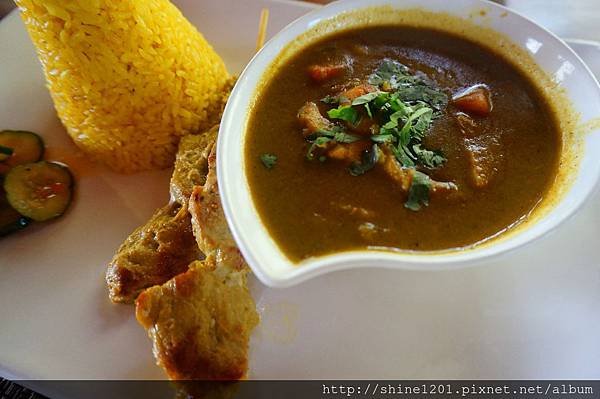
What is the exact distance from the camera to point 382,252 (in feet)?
5.87

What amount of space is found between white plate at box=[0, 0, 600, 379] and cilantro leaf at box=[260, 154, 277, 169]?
0.54 m

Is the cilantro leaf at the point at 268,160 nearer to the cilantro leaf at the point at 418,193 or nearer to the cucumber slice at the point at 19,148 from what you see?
the cilantro leaf at the point at 418,193

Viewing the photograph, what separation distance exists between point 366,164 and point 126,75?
1.36 metres

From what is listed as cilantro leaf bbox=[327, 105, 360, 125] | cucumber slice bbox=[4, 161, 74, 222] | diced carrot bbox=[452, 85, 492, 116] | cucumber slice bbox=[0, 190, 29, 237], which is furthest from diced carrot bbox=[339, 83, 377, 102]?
cucumber slice bbox=[0, 190, 29, 237]

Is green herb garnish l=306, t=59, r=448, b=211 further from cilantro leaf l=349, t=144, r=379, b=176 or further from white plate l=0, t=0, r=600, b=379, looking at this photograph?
white plate l=0, t=0, r=600, b=379

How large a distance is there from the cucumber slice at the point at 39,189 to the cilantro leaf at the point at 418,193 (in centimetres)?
168

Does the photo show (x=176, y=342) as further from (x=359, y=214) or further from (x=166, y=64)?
(x=166, y=64)

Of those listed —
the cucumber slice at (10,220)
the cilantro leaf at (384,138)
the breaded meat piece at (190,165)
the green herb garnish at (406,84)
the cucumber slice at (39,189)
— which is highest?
the green herb garnish at (406,84)

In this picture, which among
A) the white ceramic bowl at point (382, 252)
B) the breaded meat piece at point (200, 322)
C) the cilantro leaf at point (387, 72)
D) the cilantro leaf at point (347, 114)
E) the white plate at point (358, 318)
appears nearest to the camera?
the white ceramic bowl at point (382, 252)

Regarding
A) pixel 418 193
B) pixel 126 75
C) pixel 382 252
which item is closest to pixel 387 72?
pixel 418 193

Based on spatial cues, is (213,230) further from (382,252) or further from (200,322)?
(382,252)

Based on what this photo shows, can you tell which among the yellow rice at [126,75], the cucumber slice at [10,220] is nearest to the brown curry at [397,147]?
the yellow rice at [126,75]

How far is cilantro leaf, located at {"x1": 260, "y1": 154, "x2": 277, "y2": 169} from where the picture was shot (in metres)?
2.10

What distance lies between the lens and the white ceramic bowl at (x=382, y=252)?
5.53ft
